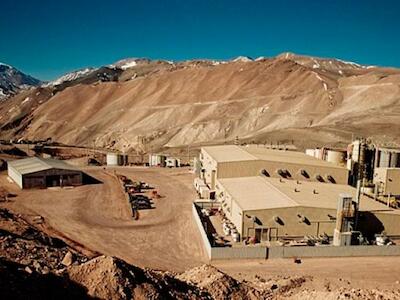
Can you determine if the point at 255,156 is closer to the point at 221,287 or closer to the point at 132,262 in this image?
the point at 132,262

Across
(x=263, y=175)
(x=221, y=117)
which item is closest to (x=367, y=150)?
(x=263, y=175)

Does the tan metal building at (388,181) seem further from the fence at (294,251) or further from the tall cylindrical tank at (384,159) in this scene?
the fence at (294,251)

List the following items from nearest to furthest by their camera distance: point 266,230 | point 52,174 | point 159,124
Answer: point 266,230, point 52,174, point 159,124

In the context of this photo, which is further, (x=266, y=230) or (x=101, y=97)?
(x=101, y=97)

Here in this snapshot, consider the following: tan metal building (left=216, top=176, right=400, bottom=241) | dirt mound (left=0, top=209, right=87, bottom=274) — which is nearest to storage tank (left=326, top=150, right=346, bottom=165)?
tan metal building (left=216, top=176, right=400, bottom=241)

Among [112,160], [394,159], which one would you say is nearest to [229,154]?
[394,159]

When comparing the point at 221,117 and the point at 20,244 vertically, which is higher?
the point at 221,117

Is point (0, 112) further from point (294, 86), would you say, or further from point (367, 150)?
point (367, 150)
